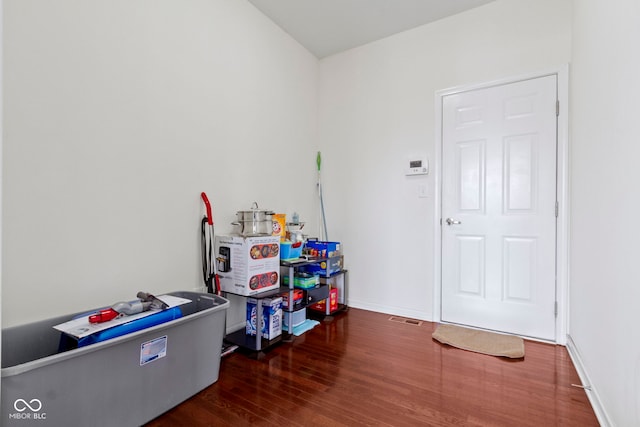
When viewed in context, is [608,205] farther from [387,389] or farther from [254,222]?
[254,222]

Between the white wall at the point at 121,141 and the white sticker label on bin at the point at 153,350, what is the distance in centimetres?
49

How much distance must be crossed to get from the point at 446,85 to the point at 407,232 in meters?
1.33

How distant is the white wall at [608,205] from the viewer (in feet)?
3.68

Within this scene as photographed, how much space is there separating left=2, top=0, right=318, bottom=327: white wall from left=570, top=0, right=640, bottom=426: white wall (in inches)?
87.1

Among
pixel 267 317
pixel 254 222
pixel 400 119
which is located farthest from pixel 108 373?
pixel 400 119

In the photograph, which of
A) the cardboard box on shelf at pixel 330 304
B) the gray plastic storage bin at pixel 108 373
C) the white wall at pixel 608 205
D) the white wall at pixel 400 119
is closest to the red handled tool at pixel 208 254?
the gray plastic storage bin at pixel 108 373

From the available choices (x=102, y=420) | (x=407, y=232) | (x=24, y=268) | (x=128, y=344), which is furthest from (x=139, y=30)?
(x=407, y=232)

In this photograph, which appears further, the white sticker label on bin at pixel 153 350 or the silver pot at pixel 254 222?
the silver pot at pixel 254 222

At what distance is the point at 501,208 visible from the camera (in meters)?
2.47

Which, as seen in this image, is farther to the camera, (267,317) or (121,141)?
(267,317)

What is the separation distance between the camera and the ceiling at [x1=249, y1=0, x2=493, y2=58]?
256 centimetres

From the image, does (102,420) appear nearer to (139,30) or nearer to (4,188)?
(4,188)

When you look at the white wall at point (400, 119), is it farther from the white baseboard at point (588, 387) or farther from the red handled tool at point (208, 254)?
the red handled tool at point (208, 254)

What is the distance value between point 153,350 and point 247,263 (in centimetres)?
78
